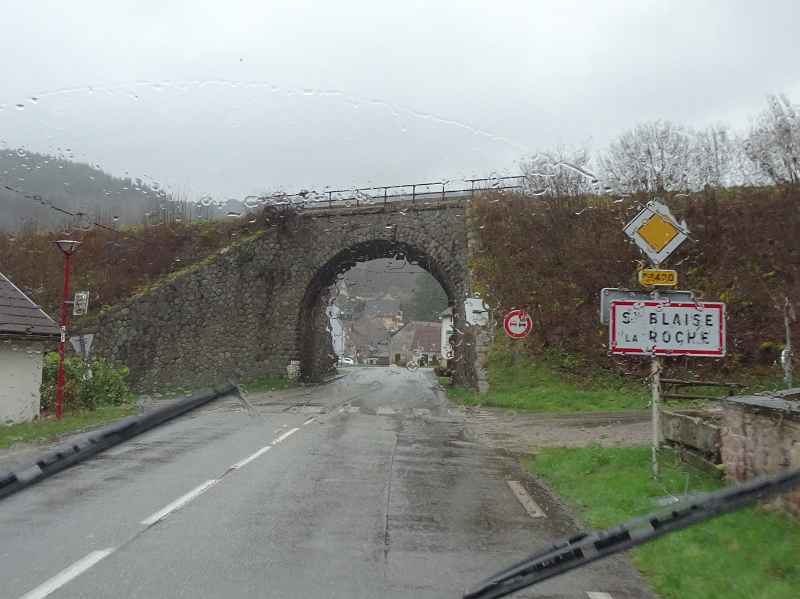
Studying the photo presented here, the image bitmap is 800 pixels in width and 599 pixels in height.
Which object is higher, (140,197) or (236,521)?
(140,197)

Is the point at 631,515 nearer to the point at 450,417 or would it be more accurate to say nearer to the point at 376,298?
the point at 450,417

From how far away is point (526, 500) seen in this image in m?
7.64

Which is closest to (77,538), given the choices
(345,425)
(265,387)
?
(345,425)

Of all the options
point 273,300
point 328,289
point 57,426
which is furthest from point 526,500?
point 328,289

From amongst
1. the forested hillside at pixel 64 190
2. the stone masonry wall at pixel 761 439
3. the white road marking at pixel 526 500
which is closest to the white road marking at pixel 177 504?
the white road marking at pixel 526 500

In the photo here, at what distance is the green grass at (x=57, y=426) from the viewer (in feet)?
41.4

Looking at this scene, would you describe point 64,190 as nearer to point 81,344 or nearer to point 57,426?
point 81,344

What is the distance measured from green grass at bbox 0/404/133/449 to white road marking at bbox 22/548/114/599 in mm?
7757

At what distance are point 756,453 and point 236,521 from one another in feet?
15.8

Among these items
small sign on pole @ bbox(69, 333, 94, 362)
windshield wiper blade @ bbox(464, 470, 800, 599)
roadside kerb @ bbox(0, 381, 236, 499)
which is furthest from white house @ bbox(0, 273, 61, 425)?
windshield wiper blade @ bbox(464, 470, 800, 599)

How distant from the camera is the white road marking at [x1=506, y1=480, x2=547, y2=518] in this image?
698 centimetres

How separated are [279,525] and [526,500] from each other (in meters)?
2.92

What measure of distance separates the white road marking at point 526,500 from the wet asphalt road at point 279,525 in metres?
0.08

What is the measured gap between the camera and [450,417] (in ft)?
58.2
